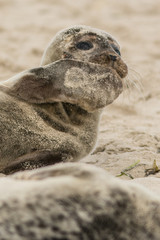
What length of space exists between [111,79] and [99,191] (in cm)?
92

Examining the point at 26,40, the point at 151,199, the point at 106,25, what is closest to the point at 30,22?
the point at 26,40

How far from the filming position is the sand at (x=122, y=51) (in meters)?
2.19

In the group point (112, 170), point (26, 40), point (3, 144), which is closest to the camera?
point (3, 144)

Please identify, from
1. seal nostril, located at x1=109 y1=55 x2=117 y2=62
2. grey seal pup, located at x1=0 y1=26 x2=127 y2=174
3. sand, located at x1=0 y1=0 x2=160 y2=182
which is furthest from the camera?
sand, located at x1=0 y1=0 x2=160 y2=182

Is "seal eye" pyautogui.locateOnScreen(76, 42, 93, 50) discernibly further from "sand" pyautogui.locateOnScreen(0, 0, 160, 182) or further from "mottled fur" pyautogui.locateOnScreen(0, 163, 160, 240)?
"mottled fur" pyautogui.locateOnScreen(0, 163, 160, 240)

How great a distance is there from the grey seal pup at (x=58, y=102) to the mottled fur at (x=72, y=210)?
75 centimetres

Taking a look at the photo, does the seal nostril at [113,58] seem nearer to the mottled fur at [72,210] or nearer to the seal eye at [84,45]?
the seal eye at [84,45]

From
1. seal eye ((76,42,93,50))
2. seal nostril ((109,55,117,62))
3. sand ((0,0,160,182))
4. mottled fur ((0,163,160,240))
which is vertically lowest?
sand ((0,0,160,182))

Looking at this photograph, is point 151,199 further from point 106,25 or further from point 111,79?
point 106,25

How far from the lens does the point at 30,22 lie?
5.30 meters

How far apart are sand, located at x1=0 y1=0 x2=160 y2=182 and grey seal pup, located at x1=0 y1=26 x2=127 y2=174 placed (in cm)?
28

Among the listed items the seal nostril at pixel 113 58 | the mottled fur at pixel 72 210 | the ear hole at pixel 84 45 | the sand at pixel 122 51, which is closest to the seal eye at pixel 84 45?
the ear hole at pixel 84 45

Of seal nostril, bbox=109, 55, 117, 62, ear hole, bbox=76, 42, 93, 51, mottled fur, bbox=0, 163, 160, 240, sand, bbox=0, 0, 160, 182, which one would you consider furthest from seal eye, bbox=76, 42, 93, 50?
mottled fur, bbox=0, 163, 160, 240

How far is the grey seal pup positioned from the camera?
1.56 metres
